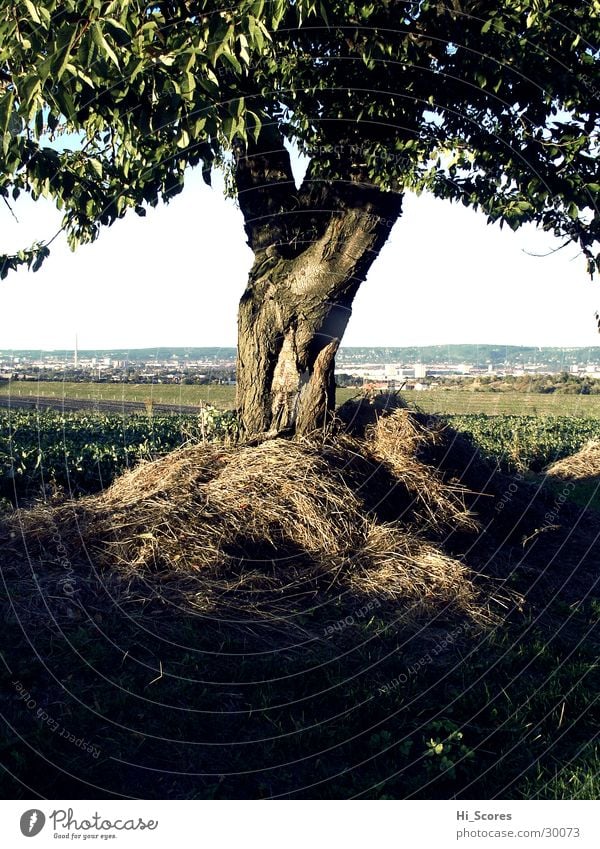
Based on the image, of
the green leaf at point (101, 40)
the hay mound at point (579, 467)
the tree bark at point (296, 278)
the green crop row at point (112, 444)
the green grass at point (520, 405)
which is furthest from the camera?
the green grass at point (520, 405)

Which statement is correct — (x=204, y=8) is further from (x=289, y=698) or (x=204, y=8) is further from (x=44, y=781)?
(x=44, y=781)

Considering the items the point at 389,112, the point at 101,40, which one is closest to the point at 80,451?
the point at 389,112

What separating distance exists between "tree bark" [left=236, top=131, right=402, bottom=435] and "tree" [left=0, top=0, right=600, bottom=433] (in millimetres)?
16

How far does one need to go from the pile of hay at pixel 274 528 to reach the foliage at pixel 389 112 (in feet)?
8.47

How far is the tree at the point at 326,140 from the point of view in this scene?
19.0 feet

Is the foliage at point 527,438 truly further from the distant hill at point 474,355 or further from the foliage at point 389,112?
the foliage at point 389,112

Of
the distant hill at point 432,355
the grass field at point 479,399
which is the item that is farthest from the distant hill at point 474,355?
the grass field at point 479,399

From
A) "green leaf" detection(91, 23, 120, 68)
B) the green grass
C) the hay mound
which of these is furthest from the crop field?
"green leaf" detection(91, 23, 120, 68)

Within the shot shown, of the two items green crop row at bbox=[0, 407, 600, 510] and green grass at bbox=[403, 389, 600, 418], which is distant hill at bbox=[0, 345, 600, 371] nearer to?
green crop row at bbox=[0, 407, 600, 510]

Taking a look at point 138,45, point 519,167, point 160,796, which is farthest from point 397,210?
point 160,796

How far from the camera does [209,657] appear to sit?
5.04m

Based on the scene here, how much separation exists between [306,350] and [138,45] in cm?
343

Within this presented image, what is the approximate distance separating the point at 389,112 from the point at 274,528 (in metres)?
4.00

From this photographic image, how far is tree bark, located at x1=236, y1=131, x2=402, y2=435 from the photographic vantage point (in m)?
7.45
